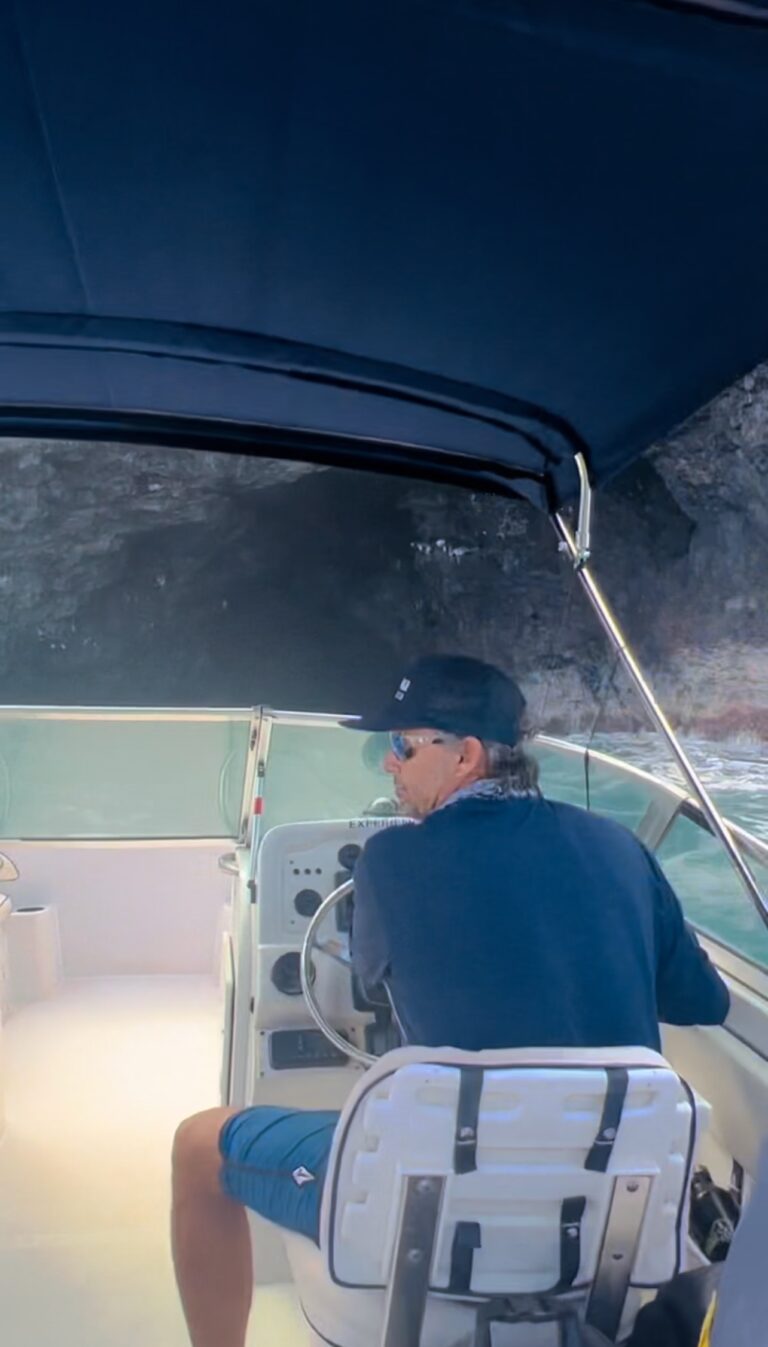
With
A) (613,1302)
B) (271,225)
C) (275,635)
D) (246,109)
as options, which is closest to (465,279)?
(271,225)

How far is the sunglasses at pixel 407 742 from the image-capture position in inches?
42.2

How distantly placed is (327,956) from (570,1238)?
2.21 feet

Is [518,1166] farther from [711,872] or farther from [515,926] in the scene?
[711,872]

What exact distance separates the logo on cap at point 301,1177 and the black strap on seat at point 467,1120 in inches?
8.6

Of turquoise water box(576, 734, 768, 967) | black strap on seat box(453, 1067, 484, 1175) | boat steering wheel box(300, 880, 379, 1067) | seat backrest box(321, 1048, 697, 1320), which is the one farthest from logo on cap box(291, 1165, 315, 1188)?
turquoise water box(576, 734, 768, 967)

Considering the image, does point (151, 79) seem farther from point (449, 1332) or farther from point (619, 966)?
point (449, 1332)

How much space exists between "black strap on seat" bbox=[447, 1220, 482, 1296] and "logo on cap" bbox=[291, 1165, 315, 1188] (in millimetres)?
167

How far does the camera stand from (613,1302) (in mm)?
803

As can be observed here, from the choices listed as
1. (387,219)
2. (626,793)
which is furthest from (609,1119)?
(626,793)

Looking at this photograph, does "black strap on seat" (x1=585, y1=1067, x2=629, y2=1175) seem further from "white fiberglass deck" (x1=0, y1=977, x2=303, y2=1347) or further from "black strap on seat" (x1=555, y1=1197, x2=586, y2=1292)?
"white fiberglass deck" (x1=0, y1=977, x2=303, y2=1347)

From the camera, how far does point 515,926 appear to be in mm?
863

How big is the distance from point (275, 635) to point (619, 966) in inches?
801

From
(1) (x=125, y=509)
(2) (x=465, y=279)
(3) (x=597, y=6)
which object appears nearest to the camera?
(3) (x=597, y=6)

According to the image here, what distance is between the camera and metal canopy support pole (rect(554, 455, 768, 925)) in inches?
44.3
